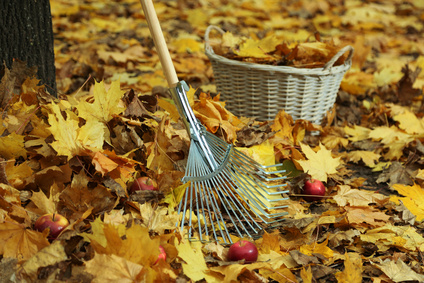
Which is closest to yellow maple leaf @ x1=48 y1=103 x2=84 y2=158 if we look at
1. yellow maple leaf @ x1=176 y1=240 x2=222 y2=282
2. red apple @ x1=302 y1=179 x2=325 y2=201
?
yellow maple leaf @ x1=176 y1=240 x2=222 y2=282

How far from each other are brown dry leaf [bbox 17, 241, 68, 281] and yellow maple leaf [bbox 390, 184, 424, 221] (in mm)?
1338

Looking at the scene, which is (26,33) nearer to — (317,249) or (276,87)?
(276,87)

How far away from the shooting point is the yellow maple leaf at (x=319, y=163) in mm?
1971

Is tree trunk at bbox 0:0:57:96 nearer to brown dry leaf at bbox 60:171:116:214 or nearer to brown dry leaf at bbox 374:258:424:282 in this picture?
brown dry leaf at bbox 60:171:116:214

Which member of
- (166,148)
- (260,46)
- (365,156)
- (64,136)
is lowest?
(365,156)

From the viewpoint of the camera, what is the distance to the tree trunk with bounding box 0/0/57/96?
2.04m

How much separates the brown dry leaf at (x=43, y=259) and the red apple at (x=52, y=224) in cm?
8

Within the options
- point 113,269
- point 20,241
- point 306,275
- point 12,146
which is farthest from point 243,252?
point 12,146

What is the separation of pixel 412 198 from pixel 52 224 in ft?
4.69

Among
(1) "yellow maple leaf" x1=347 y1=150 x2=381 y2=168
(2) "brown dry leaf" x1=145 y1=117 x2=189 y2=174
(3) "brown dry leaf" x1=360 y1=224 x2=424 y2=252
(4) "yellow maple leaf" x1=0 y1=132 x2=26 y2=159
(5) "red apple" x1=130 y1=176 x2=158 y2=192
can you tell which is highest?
(4) "yellow maple leaf" x1=0 y1=132 x2=26 y2=159

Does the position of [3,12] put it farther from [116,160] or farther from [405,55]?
[405,55]

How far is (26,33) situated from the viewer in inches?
82.0

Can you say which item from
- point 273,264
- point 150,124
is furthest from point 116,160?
point 273,264

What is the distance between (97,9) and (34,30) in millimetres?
2777
